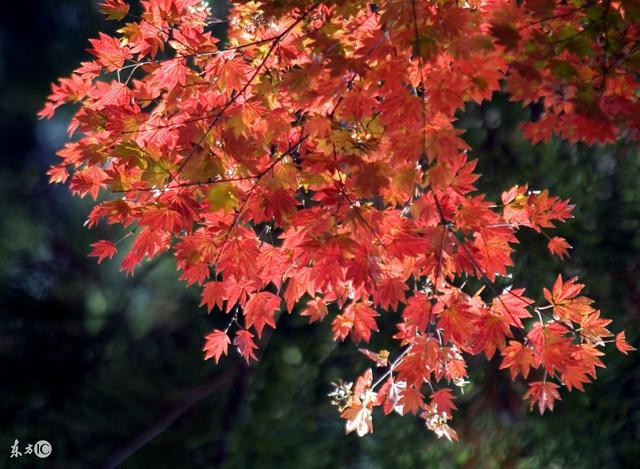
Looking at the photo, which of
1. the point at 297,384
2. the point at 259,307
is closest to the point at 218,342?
the point at 259,307

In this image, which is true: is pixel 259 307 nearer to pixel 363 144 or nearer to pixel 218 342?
pixel 218 342

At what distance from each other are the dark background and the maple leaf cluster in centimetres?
112

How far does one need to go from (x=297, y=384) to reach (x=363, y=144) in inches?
81.5

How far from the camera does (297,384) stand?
3.77 m

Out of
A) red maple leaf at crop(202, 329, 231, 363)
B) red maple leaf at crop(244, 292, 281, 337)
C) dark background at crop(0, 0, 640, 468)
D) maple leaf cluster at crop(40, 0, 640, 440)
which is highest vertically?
maple leaf cluster at crop(40, 0, 640, 440)

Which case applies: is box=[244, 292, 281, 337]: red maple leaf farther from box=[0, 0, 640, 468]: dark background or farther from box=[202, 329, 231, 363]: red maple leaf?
box=[0, 0, 640, 468]: dark background

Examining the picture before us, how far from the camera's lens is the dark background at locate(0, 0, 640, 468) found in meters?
3.69

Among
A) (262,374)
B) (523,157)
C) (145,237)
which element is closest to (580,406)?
(523,157)

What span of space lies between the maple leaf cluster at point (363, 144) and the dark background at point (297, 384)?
1.12 metres

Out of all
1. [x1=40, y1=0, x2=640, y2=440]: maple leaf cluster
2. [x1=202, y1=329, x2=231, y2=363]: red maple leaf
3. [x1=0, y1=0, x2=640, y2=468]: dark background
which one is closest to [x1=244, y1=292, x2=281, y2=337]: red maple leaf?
[x1=40, y1=0, x2=640, y2=440]: maple leaf cluster

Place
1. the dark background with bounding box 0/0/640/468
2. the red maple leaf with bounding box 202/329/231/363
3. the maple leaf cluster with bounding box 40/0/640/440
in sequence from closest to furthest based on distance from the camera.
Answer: the maple leaf cluster with bounding box 40/0/640/440 → the red maple leaf with bounding box 202/329/231/363 → the dark background with bounding box 0/0/640/468

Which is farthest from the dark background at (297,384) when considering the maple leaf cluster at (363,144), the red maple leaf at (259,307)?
the red maple leaf at (259,307)

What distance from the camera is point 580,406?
146 inches

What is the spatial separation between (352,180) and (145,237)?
0.70m
